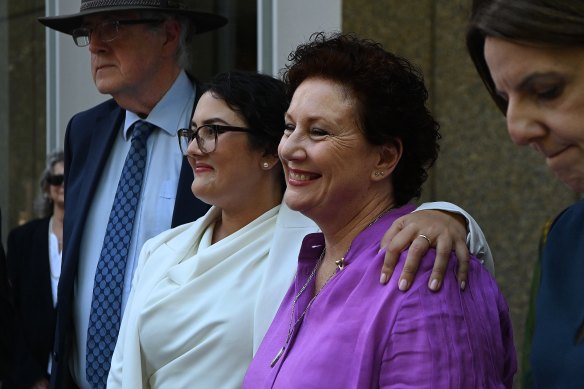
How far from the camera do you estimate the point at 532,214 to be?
499 centimetres

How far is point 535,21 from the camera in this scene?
1.72 metres

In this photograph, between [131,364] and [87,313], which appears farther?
[87,313]

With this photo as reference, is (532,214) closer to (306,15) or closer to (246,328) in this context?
(306,15)

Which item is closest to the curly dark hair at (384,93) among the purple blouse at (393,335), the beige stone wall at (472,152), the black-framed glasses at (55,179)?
the purple blouse at (393,335)

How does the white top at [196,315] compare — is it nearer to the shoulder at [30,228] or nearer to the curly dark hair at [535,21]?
the curly dark hair at [535,21]

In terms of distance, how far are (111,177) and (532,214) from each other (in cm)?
212

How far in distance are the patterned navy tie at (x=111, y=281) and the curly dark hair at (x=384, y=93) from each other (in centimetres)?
126

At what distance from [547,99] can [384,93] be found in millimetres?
937

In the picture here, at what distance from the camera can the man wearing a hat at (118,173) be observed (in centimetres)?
382

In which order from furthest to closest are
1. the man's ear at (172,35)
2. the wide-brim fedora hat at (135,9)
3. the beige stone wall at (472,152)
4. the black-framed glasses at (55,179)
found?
1. the black-framed glasses at (55,179)
2. the beige stone wall at (472,152)
3. the man's ear at (172,35)
4. the wide-brim fedora hat at (135,9)

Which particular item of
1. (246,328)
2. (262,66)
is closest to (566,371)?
(246,328)

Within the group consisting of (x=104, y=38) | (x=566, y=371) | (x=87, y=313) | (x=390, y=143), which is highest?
(x=104, y=38)

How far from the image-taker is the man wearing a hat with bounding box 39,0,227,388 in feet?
12.5

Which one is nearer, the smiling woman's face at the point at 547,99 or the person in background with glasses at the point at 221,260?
the smiling woman's face at the point at 547,99
